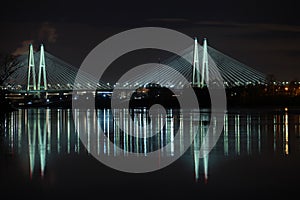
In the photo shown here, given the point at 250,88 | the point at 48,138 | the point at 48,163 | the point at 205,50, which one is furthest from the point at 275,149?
the point at 250,88

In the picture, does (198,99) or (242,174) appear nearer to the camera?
(242,174)

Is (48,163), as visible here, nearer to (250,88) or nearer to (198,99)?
(198,99)

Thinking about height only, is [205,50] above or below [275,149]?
above

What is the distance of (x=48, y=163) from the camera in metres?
12.6

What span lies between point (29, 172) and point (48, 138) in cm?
841

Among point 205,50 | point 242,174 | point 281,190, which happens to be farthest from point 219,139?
point 205,50

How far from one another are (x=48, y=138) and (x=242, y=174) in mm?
9879

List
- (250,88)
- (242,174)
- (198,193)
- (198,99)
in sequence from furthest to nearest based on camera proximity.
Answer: (250,88) < (198,99) < (242,174) < (198,193)

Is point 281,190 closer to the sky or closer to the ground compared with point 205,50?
closer to the ground

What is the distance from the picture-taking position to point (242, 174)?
10969 millimetres

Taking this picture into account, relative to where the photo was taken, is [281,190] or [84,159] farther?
[84,159]

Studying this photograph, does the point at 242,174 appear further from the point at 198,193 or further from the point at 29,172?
the point at 29,172

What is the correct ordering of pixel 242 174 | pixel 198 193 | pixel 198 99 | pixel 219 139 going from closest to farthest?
pixel 198 193
pixel 242 174
pixel 219 139
pixel 198 99

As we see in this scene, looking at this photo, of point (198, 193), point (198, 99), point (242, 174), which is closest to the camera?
point (198, 193)
